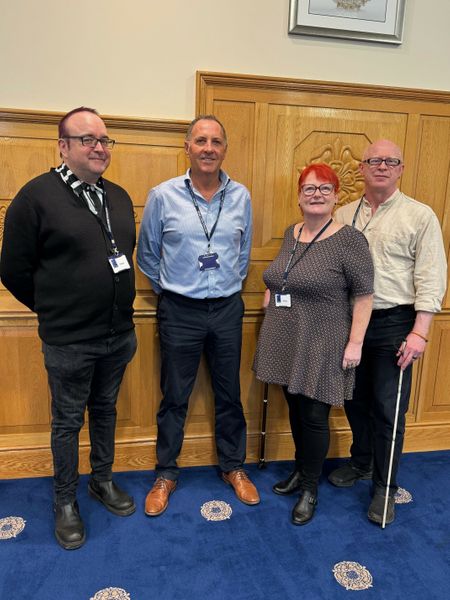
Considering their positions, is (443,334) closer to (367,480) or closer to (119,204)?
(367,480)

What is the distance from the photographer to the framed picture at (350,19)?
7.50 feet

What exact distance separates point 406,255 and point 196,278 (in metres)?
0.92

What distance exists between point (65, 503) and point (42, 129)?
1.69 metres

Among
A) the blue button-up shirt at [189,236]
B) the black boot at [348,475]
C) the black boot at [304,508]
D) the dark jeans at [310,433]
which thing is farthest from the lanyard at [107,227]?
the black boot at [348,475]

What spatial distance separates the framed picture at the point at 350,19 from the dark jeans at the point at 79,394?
1.71m

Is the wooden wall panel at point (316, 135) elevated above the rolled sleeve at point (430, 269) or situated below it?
above

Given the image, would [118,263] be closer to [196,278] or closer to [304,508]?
[196,278]

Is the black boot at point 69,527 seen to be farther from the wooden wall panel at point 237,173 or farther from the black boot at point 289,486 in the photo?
the black boot at point 289,486

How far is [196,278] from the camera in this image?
7.06ft

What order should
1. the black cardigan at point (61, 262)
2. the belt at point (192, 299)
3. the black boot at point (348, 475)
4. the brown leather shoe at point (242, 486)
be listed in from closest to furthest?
the black cardigan at point (61, 262)
the belt at point (192, 299)
the brown leather shoe at point (242, 486)
the black boot at point (348, 475)

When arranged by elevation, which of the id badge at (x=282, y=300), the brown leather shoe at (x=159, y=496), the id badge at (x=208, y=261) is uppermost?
the id badge at (x=208, y=261)

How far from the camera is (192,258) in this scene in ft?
7.04

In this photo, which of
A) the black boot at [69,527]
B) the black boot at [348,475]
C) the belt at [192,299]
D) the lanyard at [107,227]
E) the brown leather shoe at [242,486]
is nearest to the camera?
the lanyard at [107,227]

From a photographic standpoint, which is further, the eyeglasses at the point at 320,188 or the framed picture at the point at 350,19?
the framed picture at the point at 350,19
